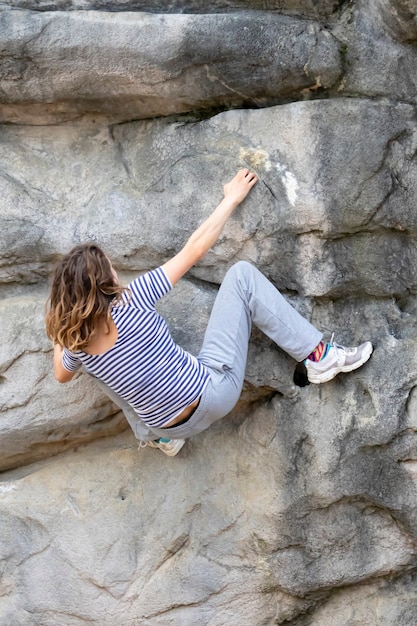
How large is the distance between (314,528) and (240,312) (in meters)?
0.97

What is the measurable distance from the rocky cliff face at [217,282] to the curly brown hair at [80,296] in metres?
0.54

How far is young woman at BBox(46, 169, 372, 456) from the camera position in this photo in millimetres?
3105

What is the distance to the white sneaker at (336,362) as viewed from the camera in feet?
11.4

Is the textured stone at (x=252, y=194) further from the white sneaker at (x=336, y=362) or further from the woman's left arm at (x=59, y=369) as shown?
the woman's left arm at (x=59, y=369)

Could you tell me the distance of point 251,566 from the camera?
12.2 feet

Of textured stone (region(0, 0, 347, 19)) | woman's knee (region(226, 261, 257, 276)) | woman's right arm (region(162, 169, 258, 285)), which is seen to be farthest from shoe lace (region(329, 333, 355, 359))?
textured stone (region(0, 0, 347, 19))

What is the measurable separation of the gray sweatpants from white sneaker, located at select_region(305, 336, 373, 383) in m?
0.09

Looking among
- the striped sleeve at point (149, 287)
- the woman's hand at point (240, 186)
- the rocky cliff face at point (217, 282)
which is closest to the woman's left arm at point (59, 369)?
the rocky cliff face at point (217, 282)

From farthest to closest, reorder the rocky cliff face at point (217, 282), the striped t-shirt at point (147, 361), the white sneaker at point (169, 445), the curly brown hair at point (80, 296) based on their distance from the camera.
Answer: the white sneaker at point (169, 445), the rocky cliff face at point (217, 282), the striped t-shirt at point (147, 361), the curly brown hair at point (80, 296)

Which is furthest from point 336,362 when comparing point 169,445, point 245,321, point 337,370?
point 169,445

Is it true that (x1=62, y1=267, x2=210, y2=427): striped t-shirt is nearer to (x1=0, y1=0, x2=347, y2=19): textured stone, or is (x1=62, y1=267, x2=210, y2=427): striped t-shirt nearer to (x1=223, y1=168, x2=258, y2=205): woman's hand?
(x1=223, y1=168, x2=258, y2=205): woman's hand

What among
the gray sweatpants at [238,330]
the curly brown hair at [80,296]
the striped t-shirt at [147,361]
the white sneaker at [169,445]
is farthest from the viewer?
the white sneaker at [169,445]

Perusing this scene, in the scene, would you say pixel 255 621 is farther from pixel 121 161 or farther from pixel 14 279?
pixel 121 161

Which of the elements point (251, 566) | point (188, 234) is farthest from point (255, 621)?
point (188, 234)
